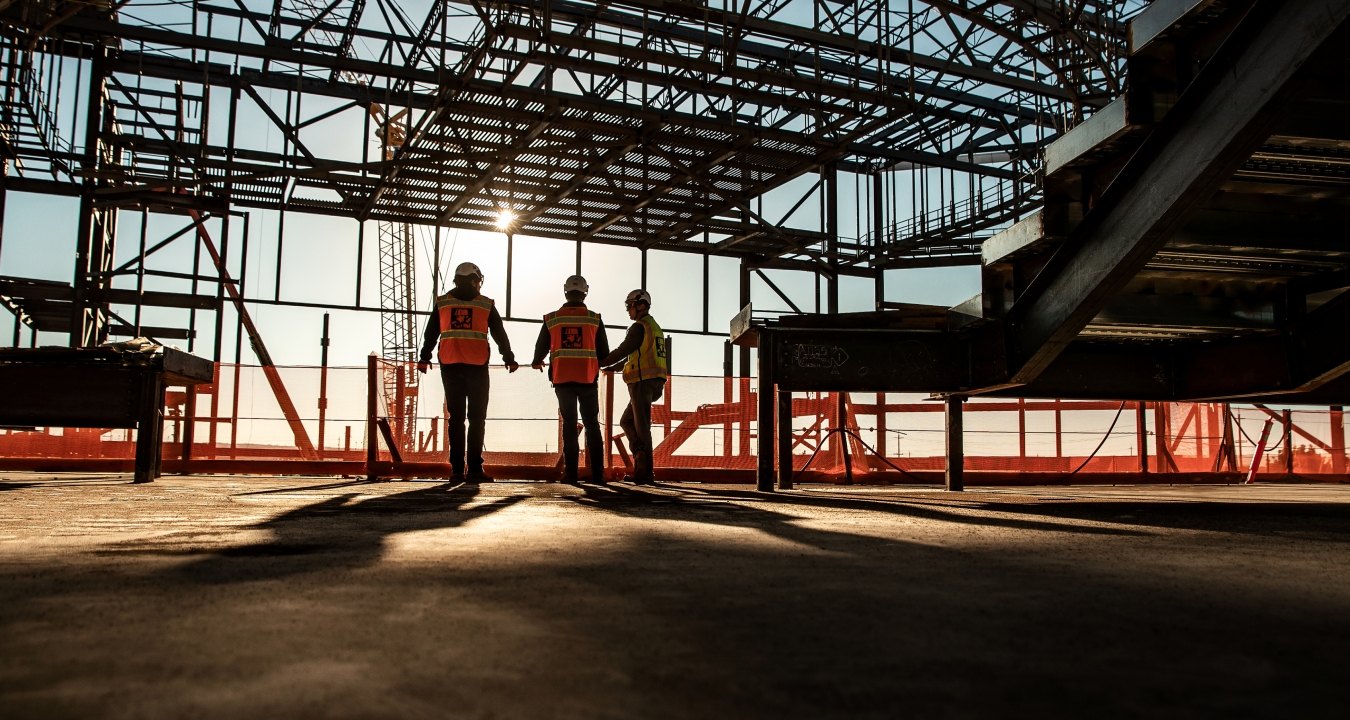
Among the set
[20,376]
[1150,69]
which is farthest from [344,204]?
[1150,69]

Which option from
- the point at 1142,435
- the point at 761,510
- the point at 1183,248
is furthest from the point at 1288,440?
the point at 761,510

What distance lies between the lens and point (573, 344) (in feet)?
35.2

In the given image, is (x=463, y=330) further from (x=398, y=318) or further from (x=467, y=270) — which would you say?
(x=398, y=318)

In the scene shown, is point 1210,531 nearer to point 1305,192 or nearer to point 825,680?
point 1305,192

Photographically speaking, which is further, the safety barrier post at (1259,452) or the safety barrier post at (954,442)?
the safety barrier post at (1259,452)

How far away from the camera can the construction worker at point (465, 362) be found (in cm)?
1021

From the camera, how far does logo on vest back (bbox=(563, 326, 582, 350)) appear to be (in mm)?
10719

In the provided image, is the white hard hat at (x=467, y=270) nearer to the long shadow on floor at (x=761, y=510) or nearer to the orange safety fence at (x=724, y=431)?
the long shadow on floor at (x=761, y=510)

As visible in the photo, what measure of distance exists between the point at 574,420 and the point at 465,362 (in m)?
1.33

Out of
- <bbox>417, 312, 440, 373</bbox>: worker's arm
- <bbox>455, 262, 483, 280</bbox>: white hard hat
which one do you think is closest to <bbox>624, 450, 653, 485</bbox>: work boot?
<bbox>417, 312, 440, 373</bbox>: worker's arm

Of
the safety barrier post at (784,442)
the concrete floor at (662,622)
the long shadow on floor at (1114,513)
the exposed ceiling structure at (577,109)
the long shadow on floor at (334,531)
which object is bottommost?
the long shadow on floor at (1114,513)

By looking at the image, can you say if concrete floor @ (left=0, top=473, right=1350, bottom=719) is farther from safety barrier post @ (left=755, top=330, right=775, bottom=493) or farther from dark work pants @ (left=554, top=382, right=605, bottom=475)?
dark work pants @ (left=554, top=382, right=605, bottom=475)

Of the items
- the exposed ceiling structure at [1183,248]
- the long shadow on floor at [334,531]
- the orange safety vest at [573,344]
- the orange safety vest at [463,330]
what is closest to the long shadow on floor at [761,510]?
the long shadow on floor at [334,531]

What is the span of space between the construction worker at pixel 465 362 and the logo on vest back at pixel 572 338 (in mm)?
819
